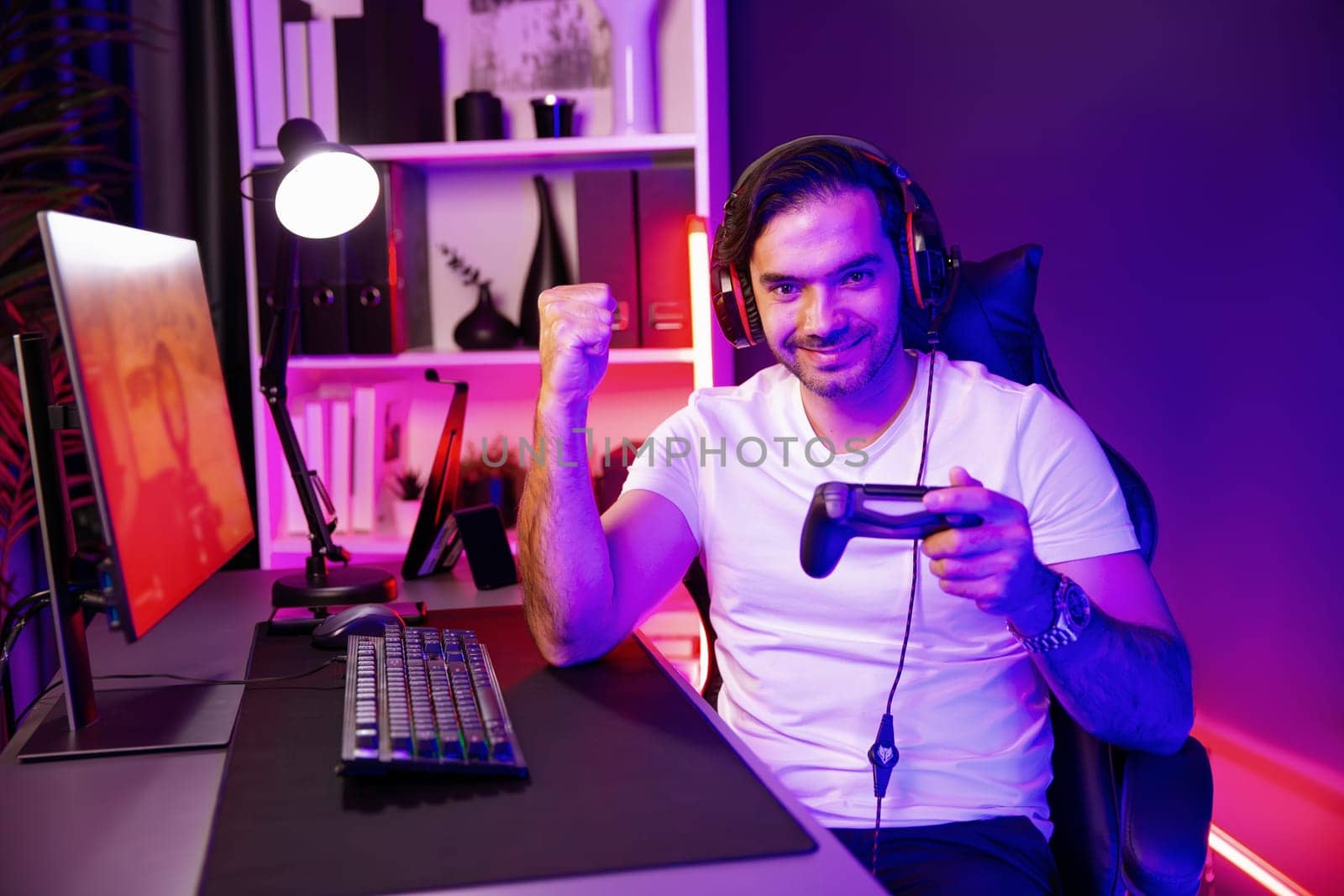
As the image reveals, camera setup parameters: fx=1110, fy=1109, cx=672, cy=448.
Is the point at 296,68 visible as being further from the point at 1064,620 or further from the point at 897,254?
the point at 1064,620

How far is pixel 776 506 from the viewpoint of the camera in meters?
1.36

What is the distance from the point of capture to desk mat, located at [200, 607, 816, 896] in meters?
0.72

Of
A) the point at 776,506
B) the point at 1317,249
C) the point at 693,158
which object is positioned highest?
the point at 693,158

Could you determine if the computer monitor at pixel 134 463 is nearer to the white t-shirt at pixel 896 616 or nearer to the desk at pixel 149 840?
the desk at pixel 149 840

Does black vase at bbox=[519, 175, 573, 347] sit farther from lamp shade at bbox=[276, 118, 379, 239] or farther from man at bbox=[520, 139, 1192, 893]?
man at bbox=[520, 139, 1192, 893]

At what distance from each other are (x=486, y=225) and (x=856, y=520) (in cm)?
168

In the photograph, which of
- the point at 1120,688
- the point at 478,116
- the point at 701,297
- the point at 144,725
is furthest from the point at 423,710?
the point at 478,116

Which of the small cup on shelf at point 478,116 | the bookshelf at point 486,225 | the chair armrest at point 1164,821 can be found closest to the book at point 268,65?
the bookshelf at point 486,225

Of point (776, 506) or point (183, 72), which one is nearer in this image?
point (776, 506)

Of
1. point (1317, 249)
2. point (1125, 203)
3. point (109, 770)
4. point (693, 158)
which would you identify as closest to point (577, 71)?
point (693, 158)

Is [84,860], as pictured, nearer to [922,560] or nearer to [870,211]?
[922,560]

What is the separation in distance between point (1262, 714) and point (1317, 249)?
89cm

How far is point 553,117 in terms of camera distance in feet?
7.00

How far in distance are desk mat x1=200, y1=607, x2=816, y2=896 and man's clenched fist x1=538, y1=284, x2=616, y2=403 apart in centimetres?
34
